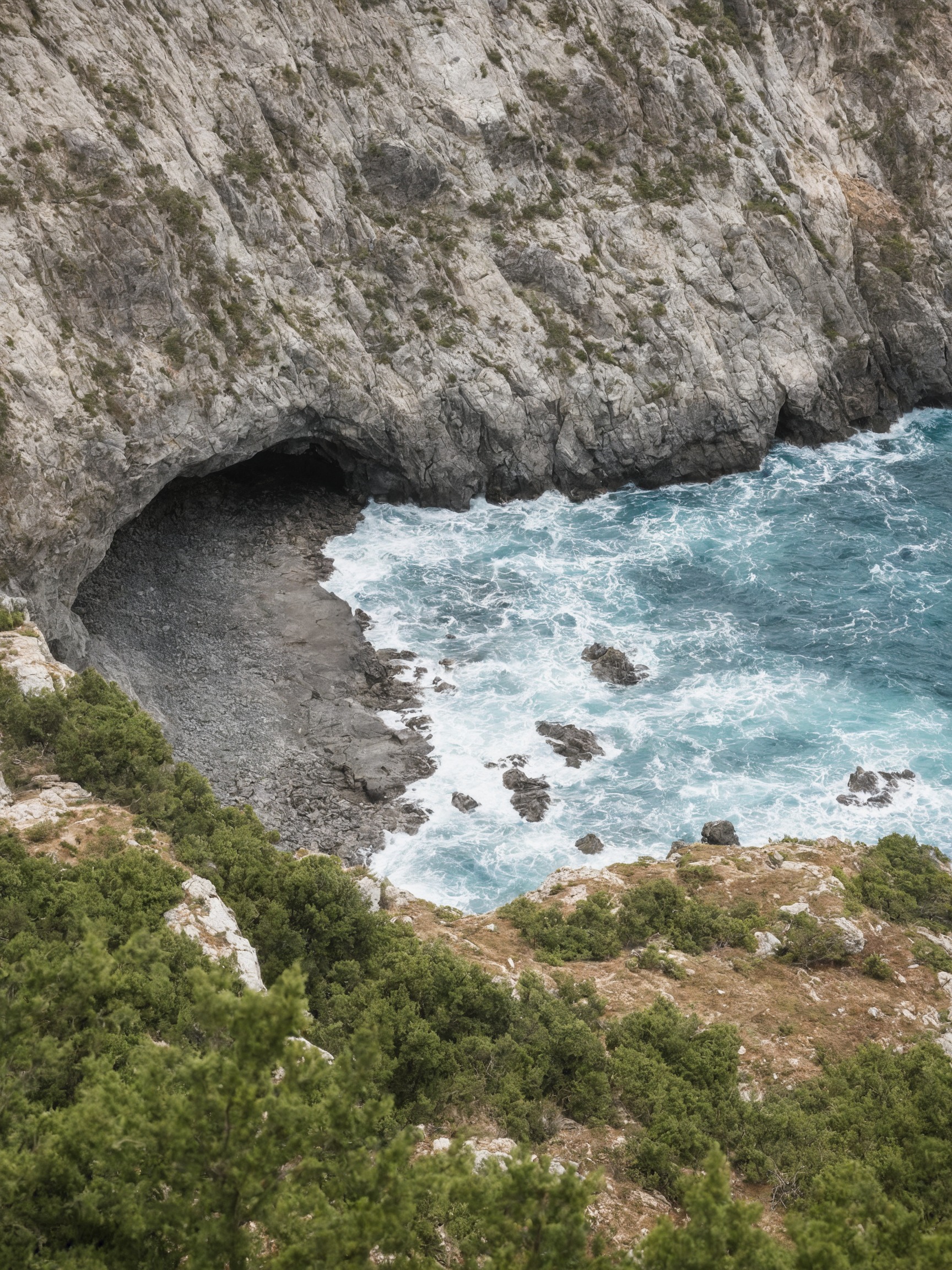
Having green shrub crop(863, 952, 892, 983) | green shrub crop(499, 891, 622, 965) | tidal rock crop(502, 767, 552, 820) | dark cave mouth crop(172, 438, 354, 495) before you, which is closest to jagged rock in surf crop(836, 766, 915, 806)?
tidal rock crop(502, 767, 552, 820)

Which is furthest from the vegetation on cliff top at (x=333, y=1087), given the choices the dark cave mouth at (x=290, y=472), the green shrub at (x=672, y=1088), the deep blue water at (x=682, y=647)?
the dark cave mouth at (x=290, y=472)

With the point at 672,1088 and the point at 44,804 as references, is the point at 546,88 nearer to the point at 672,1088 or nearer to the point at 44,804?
the point at 44,804

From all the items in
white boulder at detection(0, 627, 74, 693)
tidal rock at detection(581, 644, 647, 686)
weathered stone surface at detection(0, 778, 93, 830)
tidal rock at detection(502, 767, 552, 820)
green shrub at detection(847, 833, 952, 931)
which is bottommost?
tidal rock at detection(502, 767, 552, 820)

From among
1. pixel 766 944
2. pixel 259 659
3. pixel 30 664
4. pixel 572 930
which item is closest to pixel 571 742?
pixel 572 930

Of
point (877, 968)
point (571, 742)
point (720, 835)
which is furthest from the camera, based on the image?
point (571, 742)

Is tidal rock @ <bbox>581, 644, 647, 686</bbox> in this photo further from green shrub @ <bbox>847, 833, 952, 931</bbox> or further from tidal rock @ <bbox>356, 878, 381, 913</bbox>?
tidal rock @ <bbox>356, 878, 381, 913</bbox>

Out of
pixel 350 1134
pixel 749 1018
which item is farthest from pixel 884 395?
pixel 350 1134
